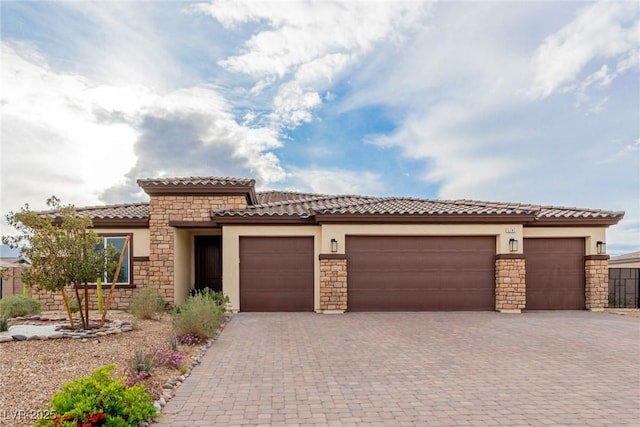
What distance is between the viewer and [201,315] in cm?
780

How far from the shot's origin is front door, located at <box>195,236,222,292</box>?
46.2 feet

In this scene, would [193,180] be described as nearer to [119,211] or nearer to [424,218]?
[119,211]

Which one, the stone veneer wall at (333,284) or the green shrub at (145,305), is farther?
the stone veneer wall at (333,284)

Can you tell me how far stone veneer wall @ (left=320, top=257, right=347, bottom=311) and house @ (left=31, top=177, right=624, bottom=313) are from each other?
31 millimetres

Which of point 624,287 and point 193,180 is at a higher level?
point 193,180

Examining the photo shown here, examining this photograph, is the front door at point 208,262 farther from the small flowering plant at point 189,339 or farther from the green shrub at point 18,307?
the small flowering plant at point 189,339

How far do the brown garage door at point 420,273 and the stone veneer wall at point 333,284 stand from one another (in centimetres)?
33

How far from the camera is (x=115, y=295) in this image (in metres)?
12.5

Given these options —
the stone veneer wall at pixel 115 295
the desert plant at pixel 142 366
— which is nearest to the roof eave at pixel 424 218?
the stone veneer wall at pixel 115 295

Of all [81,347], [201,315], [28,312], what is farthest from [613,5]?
[28,312]

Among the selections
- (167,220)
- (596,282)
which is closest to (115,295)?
(167,220)

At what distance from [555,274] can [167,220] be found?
1317 centimetres

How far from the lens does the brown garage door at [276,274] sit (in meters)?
12.0

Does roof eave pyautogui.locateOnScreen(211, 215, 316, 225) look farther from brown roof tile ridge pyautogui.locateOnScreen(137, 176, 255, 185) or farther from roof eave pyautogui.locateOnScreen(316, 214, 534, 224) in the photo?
brown roof tile ridge pyautogui.locateOnScreen(137, 176, 255, 185)
